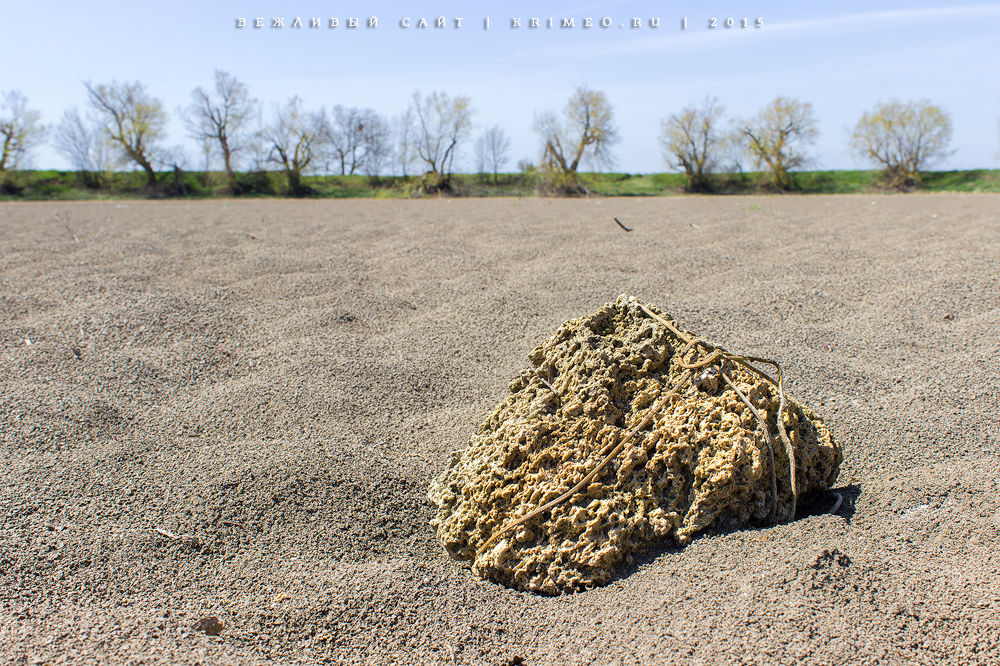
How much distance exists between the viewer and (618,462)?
2.42 meters

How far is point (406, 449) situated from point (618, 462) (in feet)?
4.10

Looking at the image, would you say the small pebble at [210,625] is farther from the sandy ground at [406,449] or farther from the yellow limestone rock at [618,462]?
the yellow limestone rock at [618,462]

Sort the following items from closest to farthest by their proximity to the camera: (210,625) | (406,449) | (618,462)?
(210,625)
(618,462)
(406,449)

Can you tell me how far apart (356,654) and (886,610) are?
156cm

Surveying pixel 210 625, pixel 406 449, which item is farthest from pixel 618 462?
pixel 210 625

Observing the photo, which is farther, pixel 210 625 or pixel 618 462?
pixel 618 462

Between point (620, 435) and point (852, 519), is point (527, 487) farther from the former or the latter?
point (852, 519)

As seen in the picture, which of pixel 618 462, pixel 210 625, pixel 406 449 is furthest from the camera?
pixel 406 449

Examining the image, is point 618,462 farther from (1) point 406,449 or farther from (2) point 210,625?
(2) point 210,625

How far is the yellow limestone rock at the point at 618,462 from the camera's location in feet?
7.45

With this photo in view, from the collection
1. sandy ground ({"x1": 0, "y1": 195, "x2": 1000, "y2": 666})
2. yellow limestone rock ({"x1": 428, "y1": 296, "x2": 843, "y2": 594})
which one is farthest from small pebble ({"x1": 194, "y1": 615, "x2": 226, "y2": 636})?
yellow limestone rock ({"x1": 428, "y1": 296, "x2": 843, "y2": 594})

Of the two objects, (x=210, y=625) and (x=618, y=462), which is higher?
(x=618, y=462)

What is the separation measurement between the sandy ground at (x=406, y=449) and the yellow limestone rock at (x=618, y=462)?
0.35 feet

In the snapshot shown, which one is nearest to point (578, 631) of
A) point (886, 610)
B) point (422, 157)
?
point (886, 610)
